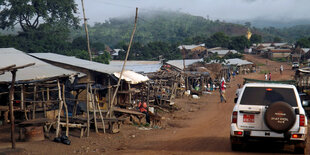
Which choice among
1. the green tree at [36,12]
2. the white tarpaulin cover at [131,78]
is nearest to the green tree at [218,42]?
the green tree at [36,12]

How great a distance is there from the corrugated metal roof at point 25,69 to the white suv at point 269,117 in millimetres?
7886

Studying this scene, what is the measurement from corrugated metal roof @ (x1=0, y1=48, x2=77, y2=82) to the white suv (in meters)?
7.89

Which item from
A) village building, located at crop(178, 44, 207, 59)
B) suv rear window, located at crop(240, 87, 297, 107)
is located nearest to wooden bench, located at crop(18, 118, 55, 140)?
suv rear window, located at crop(240, 87, 297, 107)

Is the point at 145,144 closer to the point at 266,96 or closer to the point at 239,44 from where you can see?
the point at 266,96

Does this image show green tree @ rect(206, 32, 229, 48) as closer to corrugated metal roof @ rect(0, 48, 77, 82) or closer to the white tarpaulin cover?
the white tarpaulin cover

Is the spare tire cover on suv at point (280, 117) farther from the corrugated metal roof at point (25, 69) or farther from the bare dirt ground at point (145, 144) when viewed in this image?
the corrugated metal roof at point (25, 69)

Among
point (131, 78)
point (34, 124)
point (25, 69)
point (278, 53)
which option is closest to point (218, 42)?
point (278, 53)

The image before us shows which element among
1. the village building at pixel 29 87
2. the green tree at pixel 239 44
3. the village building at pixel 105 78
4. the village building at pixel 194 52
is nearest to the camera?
the village building at pixel 29 87

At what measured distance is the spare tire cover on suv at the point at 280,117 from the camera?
8.56 m

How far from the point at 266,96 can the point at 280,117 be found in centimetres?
96

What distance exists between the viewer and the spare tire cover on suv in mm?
8562

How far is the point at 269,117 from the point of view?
8.67 metres

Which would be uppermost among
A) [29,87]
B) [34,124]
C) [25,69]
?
[25,69]

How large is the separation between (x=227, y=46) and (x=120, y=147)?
278 feet
